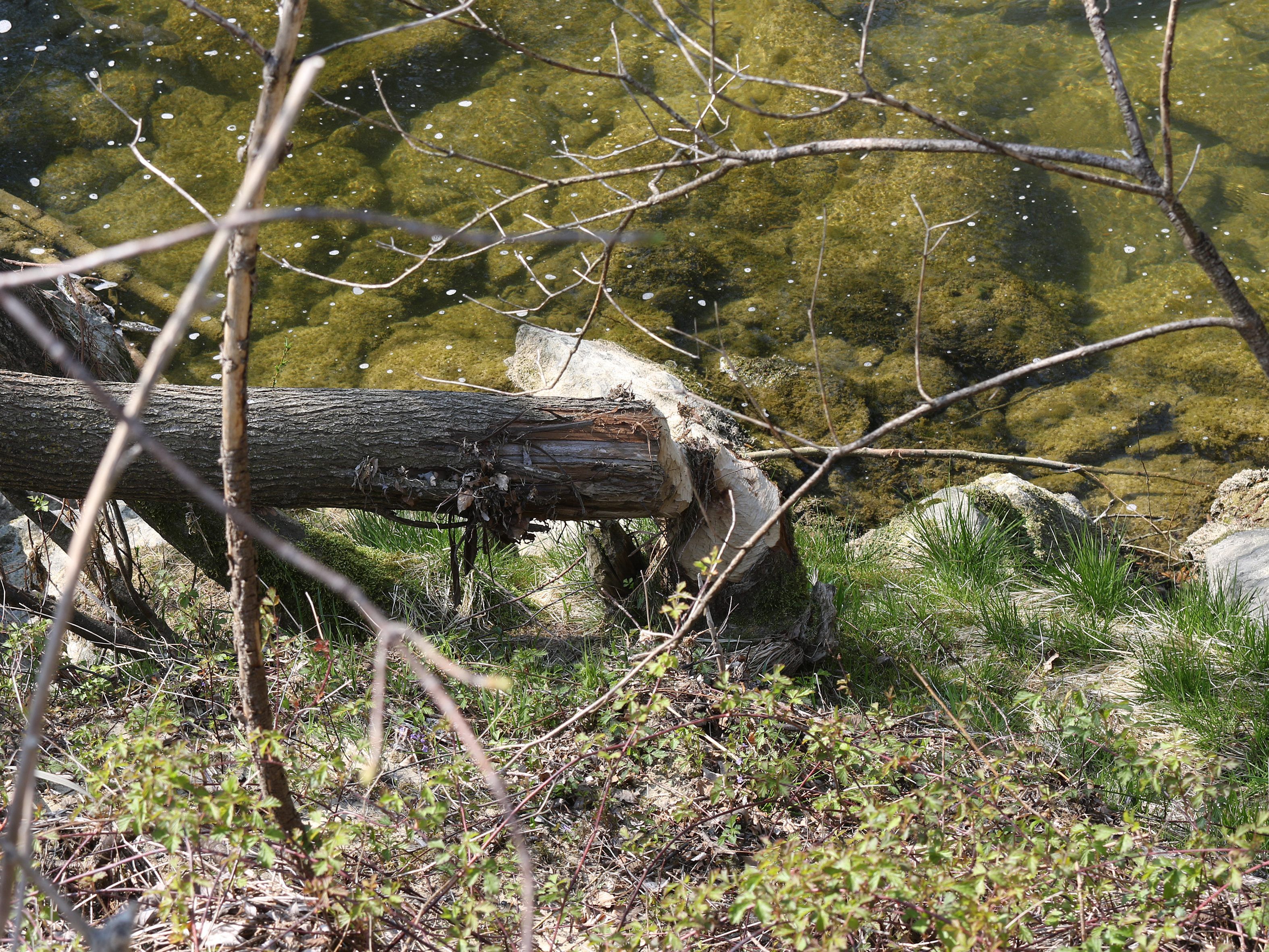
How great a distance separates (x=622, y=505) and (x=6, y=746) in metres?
1.89

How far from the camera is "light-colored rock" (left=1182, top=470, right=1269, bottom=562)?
450cm

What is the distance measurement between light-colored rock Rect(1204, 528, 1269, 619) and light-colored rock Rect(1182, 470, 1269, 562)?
0.09 metres

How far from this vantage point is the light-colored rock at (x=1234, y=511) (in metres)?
4.50

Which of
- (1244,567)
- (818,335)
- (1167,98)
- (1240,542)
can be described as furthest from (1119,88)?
(818,335)

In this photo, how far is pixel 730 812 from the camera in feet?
7.98

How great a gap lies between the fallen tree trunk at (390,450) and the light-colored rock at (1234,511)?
2.88m

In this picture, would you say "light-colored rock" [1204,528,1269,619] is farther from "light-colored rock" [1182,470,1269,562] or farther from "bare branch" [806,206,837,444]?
"bare branch" [806,206,837,444]

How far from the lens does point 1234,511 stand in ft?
15.4

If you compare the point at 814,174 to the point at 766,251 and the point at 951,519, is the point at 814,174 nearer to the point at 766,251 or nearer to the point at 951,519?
the point at 766,251

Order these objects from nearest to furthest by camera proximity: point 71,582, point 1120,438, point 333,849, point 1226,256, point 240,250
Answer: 1. point 71,582
2. point 240,250
3. point 333,849
4. point 1120,438
5. point 1226,256

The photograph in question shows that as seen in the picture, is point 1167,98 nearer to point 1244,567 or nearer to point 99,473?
point 99,473

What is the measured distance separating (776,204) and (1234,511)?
3.47 m

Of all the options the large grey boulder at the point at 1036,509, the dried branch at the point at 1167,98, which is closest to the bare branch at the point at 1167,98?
the dried branch at the point at 1167,98

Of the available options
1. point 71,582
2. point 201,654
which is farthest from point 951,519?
point 71,582
